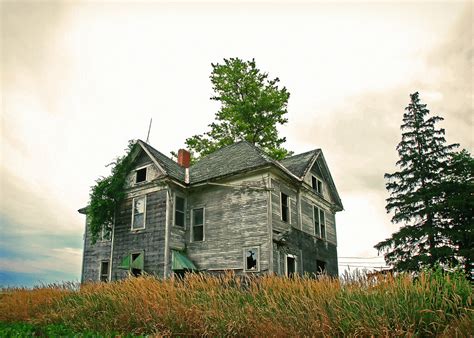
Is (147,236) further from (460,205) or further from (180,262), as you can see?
(460,205)

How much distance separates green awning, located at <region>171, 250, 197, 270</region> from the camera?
17.9 metres

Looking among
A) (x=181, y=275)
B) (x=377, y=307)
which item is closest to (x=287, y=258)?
(x=181, y=275)

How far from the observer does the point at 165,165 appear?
2036cm

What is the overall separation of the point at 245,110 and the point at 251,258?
17567 millimetres

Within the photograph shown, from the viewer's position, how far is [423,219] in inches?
982

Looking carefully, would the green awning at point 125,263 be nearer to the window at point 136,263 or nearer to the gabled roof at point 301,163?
the window at point 136,263

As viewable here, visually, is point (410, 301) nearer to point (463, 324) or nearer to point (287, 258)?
point (463, 324)

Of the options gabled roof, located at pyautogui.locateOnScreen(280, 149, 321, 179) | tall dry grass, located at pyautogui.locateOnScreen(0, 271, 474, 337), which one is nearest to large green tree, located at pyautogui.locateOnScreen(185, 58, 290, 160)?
gabled roof, located at pyautogui.locateOnScreen(280, 149, 321, 179)

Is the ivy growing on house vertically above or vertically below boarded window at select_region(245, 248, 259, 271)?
above

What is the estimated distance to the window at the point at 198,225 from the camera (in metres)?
19.5

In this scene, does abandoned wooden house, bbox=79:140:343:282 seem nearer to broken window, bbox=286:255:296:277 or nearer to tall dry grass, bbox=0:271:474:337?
broken window, bbox=286:255:296:277

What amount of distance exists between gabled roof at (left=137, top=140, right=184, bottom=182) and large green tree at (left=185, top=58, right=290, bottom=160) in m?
10.1

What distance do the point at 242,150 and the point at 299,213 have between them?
16.3 ft

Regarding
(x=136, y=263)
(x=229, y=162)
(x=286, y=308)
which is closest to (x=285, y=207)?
(x=229, y=162)
